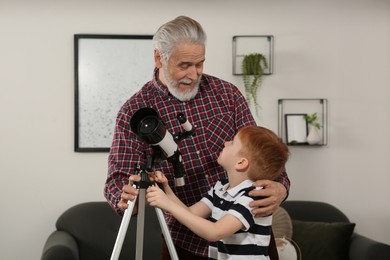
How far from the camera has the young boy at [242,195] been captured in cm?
189

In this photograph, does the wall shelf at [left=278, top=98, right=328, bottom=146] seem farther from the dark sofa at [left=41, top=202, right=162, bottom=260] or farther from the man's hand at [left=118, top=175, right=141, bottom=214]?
the man's hand at [left=118, top=175, right=141, bottom=214]

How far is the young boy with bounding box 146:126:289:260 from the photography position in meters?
1.89

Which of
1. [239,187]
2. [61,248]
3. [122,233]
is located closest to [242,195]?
[239,187]

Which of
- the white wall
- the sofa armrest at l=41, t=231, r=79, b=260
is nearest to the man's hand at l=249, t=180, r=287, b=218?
the sofa armrest at l=41, t=231, r=79, b=260

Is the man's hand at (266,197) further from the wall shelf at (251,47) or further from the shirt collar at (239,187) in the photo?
the wall shelf at (251,47)

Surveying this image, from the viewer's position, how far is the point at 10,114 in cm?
409

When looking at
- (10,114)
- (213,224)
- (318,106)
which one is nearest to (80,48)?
(10,114)

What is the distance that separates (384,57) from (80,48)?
2.19 meters

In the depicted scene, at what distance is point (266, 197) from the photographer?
6.30 feet

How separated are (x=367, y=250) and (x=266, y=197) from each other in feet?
6.58

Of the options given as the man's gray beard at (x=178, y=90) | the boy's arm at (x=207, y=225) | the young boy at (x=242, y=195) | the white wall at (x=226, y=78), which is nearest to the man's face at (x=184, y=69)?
the man's gray beard at (x=178, y=90)

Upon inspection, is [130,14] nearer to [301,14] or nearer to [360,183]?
[301,14]

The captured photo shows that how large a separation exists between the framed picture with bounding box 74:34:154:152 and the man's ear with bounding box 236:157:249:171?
230cm

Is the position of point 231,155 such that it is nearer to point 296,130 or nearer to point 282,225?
point 282,225
